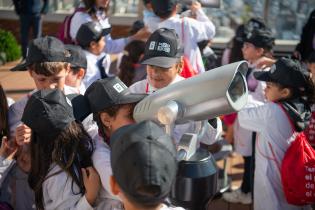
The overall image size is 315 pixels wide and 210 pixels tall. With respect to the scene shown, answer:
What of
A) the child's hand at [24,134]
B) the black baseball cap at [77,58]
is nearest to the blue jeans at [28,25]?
the black baseball cap at [77,58]

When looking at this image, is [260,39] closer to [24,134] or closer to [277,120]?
[277,120]

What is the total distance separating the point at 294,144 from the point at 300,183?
0.23 meters

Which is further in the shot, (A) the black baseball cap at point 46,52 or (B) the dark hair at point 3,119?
(A) the black baseball cap at point 46,52

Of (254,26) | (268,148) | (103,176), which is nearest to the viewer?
(103,176)

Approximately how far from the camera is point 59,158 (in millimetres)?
2252

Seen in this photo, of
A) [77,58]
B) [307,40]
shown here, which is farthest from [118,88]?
[307,40]

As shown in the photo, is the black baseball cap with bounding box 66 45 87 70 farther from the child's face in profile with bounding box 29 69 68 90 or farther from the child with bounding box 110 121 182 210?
the child with bounding box 110 121 182 210

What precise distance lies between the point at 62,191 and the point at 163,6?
2011 millimetres

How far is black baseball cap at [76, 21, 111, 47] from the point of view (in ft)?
12.9

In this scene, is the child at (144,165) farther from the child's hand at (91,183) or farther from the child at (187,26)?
the child at (187,26)

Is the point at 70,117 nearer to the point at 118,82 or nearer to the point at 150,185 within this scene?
the point at 118,82

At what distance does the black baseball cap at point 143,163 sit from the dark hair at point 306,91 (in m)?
1.74

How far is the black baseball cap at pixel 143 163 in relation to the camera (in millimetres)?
1423

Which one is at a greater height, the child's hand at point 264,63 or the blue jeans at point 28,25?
the child's hand at point 264,63
